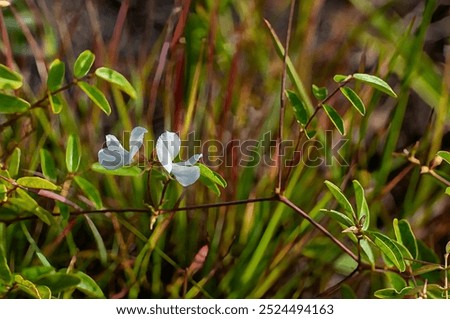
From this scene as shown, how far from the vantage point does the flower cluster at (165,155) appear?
2.28 ft

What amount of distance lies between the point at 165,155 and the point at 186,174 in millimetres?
27

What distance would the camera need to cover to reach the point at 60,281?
740mm

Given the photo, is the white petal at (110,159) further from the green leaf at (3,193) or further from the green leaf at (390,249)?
the green leaf at (390,249)

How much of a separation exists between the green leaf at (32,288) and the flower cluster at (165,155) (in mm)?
135

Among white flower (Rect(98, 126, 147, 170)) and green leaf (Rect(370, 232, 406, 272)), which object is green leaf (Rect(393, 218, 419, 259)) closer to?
green leaf (Rect(370, 232, 406, 272))

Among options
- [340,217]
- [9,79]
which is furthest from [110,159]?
[340,217]

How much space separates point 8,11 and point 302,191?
493 mm

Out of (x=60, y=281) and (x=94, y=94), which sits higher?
(x=94, y=94)

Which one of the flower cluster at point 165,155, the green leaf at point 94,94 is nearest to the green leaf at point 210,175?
the flower cluster at point 165,155

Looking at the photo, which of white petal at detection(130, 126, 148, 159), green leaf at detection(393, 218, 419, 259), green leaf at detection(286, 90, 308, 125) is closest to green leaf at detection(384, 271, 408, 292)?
green leaf at detection(393, 218, 419, 259)

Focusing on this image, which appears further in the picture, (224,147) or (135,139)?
(224,147)

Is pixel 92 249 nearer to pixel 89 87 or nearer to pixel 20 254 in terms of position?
pixel 20 254

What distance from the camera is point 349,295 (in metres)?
0.88

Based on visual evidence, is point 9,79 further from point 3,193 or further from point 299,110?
point 299,110
